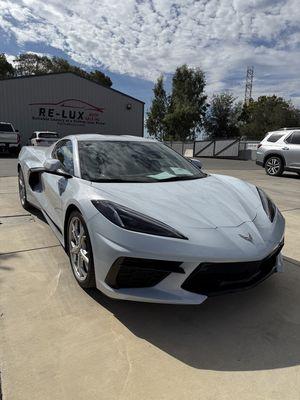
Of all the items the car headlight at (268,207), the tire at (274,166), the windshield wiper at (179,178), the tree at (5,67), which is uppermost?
the tree at (5,67)

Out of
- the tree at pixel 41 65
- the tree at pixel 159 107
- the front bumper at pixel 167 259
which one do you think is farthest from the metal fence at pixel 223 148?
the tree at pixel 41 65

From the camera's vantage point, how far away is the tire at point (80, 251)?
291 centimetres

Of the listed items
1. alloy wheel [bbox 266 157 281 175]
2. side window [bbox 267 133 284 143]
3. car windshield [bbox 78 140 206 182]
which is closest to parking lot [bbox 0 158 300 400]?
car windshield [bbox 78 140 206 182]

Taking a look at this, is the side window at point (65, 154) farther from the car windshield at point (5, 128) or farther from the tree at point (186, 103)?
the tree at point (186, 103)

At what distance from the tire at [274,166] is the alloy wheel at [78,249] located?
1088 cm

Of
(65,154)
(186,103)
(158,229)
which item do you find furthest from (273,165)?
(186,103)

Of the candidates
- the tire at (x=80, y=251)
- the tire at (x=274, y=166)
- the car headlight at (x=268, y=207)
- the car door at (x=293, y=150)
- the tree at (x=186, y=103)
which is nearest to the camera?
the tire at (x=80, y=251)

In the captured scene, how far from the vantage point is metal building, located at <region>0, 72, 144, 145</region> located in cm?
2631

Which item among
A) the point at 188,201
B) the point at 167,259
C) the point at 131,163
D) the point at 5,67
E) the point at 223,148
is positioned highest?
the point at 5,67

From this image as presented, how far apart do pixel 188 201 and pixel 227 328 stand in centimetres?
99

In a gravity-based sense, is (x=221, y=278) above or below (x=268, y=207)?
below

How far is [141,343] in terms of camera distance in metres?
2.50

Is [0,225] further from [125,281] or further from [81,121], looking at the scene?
[81,121]

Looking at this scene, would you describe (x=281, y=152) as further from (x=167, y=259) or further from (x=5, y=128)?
(x=5, y=128)
